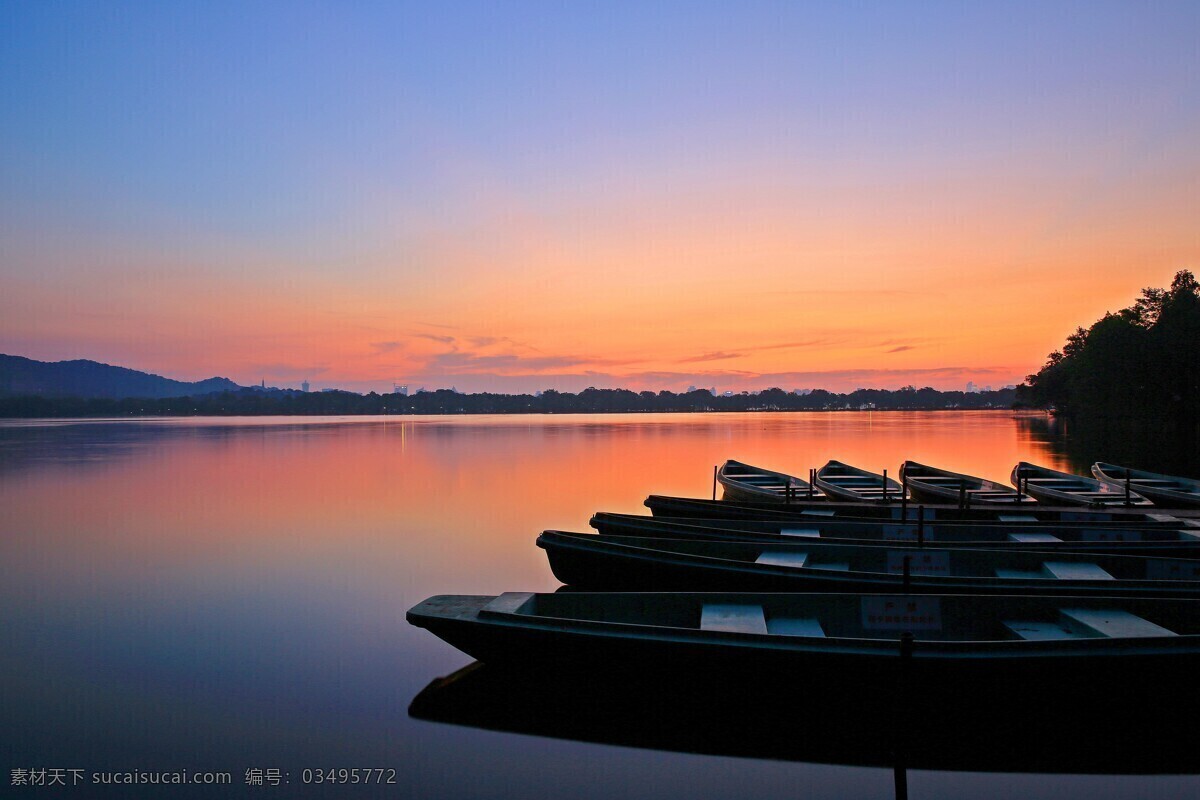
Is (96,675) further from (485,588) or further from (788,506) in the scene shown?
(788,506)

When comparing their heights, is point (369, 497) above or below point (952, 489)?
below

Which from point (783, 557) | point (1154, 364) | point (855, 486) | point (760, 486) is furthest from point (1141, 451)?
point (783, 557)

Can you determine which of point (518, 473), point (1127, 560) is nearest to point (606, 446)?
point (518, 473)

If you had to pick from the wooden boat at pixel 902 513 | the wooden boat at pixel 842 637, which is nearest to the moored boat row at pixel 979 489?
the wooden boat at pixel 902 513

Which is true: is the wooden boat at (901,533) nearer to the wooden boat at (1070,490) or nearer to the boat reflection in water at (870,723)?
the boat reflection in water at (870,723)

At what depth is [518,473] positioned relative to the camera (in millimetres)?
40125

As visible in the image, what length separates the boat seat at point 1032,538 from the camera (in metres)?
12.9

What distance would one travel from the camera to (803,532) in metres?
13.7

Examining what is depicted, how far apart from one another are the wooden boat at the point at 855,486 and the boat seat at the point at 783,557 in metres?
7.31

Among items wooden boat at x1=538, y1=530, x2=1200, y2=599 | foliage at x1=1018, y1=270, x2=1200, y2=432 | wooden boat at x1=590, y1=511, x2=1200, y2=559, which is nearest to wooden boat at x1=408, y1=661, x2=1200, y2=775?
wooden boat at x1=538, y1=530, x2=1200, y2=599

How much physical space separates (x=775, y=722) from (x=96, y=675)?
895 cm

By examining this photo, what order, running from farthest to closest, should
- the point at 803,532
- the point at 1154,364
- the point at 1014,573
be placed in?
the point at 1154,364 < the point at 803,532 < the point at 1014,573

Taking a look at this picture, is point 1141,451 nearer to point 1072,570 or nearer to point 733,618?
point 1072,570

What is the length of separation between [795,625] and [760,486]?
13.2 m
